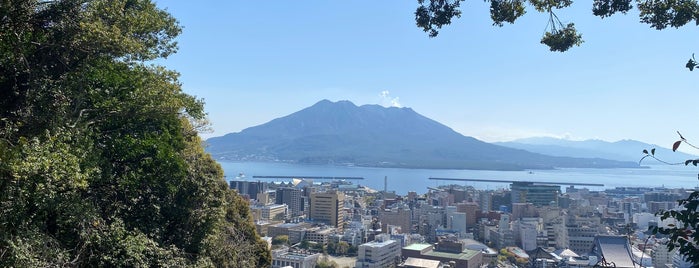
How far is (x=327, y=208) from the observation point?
2697cm

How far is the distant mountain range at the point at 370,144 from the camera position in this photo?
97.8 meters

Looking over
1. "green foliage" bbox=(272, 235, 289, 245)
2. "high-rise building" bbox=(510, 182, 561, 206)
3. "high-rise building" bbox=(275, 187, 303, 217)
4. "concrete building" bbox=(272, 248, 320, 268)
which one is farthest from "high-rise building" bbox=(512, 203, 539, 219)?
"concrete building" bbox=(272, 248, 320, 268)

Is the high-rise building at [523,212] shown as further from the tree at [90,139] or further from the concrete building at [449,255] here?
the tree at [90,139]

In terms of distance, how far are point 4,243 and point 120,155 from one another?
115 centimetres

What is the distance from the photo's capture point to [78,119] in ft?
9.25

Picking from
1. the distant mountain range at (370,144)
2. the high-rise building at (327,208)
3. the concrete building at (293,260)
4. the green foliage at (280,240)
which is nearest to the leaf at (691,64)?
the concrete building at (293,260)

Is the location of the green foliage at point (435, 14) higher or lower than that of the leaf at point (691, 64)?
higher

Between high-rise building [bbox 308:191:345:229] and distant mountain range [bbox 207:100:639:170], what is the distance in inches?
2405

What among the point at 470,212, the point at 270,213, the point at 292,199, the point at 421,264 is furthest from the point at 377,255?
the point at 292,199

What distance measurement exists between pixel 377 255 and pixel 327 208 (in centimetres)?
1055

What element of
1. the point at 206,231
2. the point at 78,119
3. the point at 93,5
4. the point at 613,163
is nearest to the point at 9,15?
the point at 93,5

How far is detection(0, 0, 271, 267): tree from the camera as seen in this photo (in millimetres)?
2371

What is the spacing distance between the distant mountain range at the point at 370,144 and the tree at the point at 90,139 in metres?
84.4

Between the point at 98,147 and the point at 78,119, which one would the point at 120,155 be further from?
the point at 78,119
